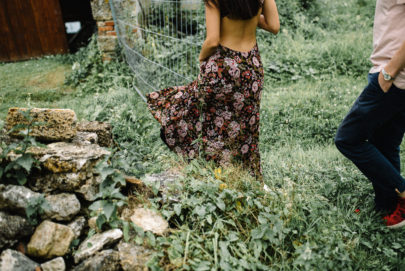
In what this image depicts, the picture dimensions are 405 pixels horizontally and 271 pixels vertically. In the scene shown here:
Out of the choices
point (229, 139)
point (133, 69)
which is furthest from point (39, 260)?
point (133, 69)

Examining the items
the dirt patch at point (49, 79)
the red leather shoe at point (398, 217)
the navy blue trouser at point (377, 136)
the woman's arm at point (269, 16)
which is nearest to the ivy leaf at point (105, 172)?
the navy blue trouser at point (377, 136)

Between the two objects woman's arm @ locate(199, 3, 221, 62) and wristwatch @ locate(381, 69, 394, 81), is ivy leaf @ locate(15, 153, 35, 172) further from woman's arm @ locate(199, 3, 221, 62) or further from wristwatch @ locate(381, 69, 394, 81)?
wristwatch @ locate(381, 69, 394, 81)

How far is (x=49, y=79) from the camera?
5559 mm

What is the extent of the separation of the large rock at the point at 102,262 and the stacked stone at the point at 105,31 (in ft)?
14.8

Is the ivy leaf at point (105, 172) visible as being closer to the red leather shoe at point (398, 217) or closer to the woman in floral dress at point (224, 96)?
the woman in floral dress at point (224, 96)

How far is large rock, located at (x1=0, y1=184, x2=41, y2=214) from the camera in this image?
170 centimetres

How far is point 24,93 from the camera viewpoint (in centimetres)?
474

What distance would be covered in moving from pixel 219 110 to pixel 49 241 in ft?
4.86

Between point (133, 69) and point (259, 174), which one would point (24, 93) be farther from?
point (259, 174)

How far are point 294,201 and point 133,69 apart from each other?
3707 millimetres

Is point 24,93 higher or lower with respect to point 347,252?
lower

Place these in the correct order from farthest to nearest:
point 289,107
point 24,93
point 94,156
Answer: point 24,93, point 289,107, point 94,156

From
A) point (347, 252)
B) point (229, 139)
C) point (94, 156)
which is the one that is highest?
point (94, 156)

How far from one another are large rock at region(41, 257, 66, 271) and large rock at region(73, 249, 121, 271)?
2.6 inches
